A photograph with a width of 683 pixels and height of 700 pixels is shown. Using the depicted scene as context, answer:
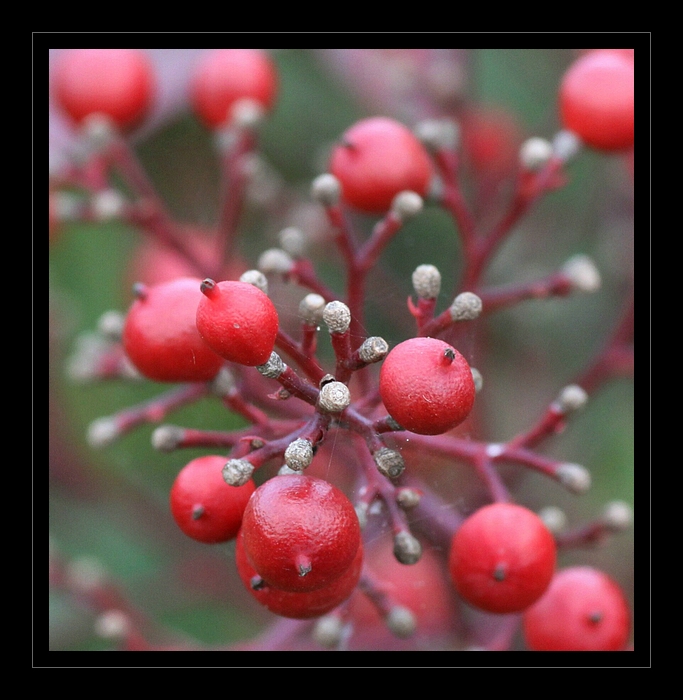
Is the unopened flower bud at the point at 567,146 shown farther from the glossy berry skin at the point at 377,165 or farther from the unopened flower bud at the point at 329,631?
the unopened flower bud at the point at 329,631

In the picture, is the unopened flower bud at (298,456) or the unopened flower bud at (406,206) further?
the unopened flower bud at (406,206)

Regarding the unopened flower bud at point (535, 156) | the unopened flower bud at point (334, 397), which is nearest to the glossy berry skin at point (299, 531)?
the unopened flower bud at point (334, 397)

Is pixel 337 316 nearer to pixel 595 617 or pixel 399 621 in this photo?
pixel 399 621

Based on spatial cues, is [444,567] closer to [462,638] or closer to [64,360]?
[462,638]

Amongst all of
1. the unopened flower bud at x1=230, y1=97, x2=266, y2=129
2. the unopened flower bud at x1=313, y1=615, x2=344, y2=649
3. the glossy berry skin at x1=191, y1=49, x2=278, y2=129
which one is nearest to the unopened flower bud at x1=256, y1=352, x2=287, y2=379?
the unopened flower bud at x1=313, y1=615, x2=344, y2=649

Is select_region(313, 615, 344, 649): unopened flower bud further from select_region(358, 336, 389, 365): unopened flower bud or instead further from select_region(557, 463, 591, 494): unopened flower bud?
select_region(358, 336, 389, 365): unopened flower bud
